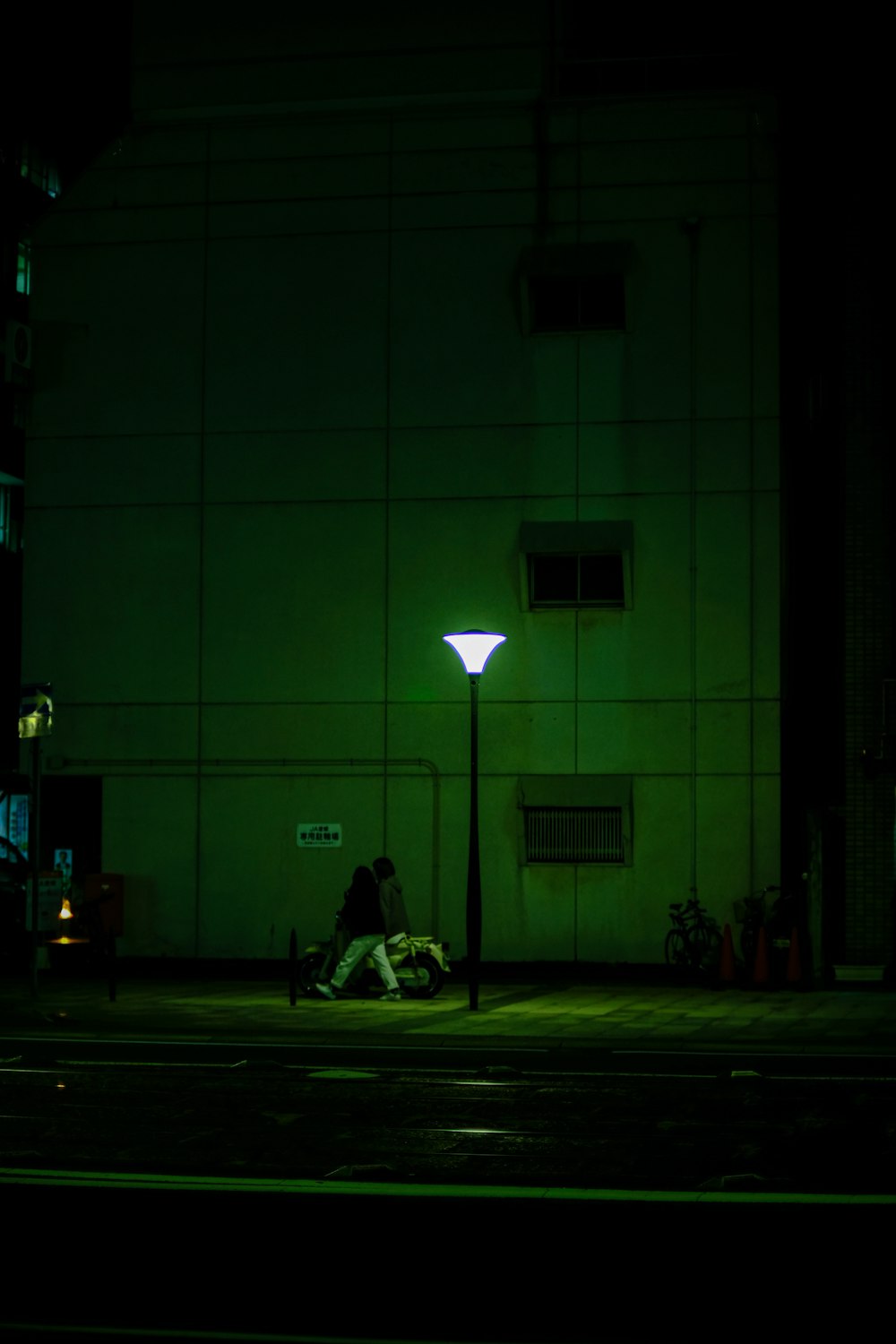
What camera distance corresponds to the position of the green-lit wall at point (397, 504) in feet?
73.8

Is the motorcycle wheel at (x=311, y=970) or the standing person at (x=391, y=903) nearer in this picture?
the standing person at (x=391, y=903)

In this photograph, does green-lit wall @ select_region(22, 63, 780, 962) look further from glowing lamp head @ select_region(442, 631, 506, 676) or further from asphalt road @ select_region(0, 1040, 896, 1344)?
asphalt road @ select_region(0, 1040, 896, 1344)

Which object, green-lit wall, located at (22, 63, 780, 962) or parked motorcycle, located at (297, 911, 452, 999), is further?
green-lit wall, located at (22, 63, 780, 962)

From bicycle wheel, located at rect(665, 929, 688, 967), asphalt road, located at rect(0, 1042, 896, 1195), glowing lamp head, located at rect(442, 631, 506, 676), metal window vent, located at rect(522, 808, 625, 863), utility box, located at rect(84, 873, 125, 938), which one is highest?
glowing lamp head, located at rect(442, 631, 506, 676)

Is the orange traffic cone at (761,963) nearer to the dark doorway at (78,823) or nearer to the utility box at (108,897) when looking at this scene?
the utility box at (108,897)

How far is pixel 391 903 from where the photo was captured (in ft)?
64.8

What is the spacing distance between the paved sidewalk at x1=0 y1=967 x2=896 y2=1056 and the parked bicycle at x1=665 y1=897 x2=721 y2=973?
0.40 meters

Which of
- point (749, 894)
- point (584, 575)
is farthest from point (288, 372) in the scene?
point (749, 894)

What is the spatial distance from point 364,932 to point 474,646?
12.6 ft

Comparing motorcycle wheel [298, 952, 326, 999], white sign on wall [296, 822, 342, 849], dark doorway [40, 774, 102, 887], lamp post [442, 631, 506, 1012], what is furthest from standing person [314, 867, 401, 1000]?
dark doorway [40, 774, 102, 887]

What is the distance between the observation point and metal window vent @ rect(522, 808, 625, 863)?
73.3 ft

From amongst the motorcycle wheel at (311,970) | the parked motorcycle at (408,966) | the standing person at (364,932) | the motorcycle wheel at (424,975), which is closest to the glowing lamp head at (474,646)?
the standing person at (364,932)

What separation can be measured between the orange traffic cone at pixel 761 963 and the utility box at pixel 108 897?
9240 mm

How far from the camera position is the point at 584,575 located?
22.8 m
